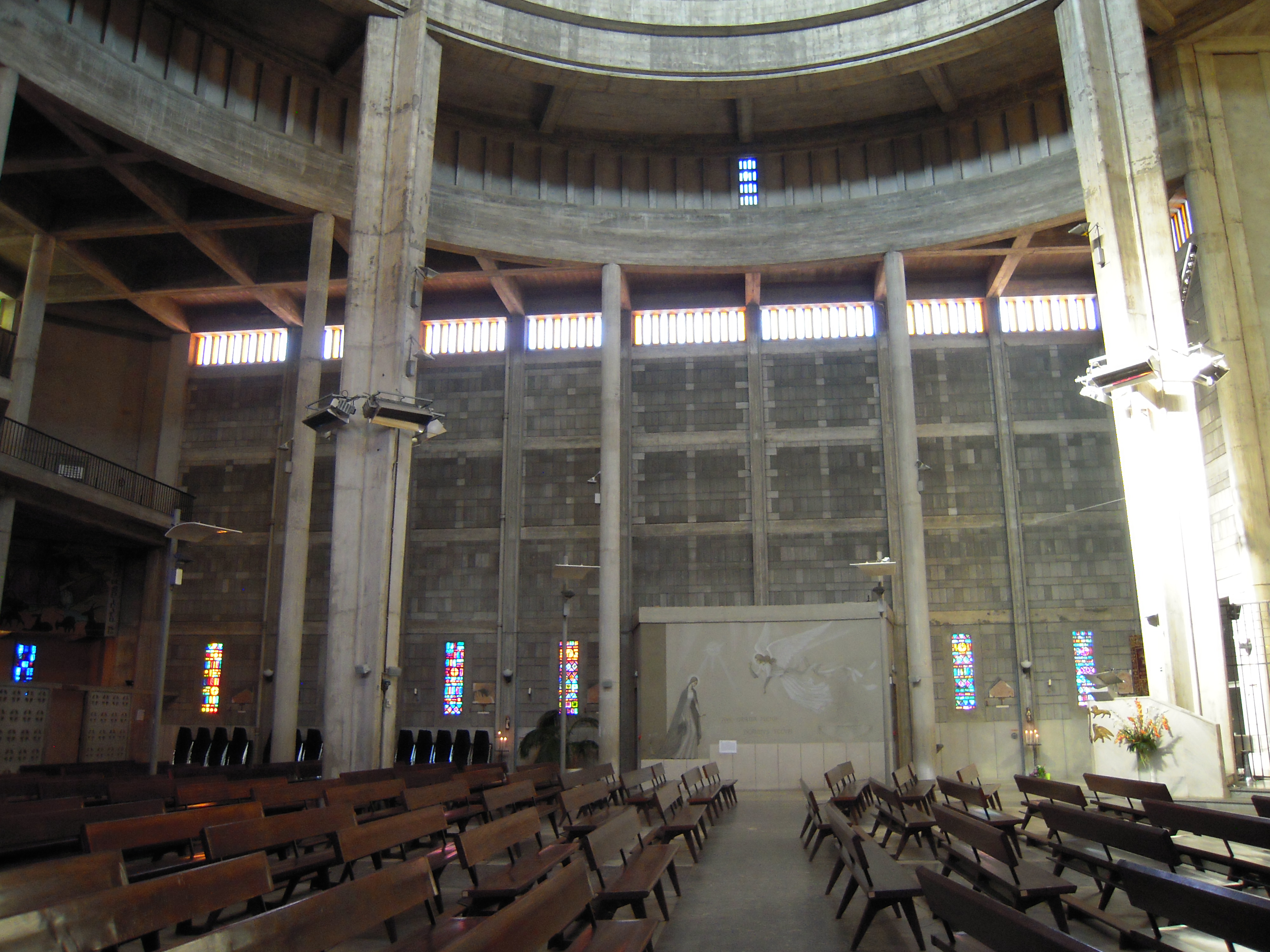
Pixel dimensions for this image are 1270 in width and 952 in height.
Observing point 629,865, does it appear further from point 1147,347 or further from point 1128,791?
point 1147,347

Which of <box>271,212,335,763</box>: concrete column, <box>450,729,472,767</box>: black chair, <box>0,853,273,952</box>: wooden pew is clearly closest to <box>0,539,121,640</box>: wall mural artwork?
<box>271,212,335,763</box>: concrete column

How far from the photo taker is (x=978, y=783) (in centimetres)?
1504

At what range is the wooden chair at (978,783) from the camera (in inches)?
436

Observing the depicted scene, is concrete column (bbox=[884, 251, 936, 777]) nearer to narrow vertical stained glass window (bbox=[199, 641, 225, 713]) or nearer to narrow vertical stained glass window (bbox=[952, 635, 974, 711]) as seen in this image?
narrow vertical stained glass window (bbox=[952, 635, 974, 711])

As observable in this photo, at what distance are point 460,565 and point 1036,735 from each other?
53.1ft

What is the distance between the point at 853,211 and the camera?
81.8ft

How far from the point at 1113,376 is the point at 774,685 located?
29.7 ft

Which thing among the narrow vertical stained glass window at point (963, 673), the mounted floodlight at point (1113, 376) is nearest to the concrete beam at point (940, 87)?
the mounted floodlight at point (1113, 376)

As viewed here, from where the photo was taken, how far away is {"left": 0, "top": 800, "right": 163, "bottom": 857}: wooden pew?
21.1ft

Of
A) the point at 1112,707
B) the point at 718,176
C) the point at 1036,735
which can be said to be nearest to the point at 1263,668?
the point at 1112,707

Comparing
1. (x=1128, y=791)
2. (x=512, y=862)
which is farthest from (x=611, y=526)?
(x=512, y=862)

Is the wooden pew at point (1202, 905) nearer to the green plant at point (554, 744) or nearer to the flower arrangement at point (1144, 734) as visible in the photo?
the flower arrangement at point (1144, 734)

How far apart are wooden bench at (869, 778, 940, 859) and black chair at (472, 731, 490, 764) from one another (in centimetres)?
1458

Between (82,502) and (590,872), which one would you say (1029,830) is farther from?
(82,502)
